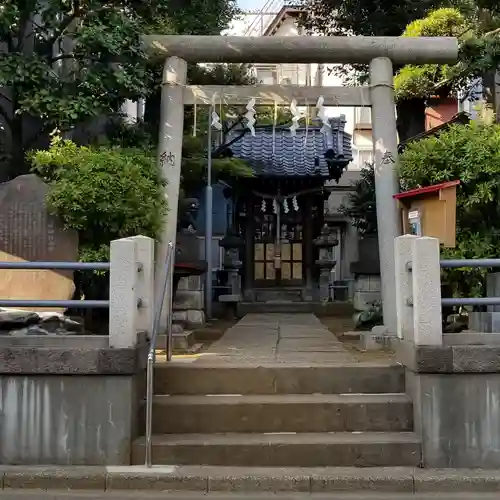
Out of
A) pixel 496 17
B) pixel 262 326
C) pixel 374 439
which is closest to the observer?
pixel 374 439

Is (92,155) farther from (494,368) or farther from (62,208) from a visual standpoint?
(494,368)

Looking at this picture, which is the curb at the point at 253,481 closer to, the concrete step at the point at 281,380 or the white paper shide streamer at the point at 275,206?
the concrete step at the point at 281,380

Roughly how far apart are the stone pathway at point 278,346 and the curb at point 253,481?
183 cm

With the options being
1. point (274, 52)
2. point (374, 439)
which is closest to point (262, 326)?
point (274, 52)

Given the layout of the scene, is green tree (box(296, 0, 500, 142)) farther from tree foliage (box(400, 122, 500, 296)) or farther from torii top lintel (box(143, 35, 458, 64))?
tree foliage (box(400, 122, 500, 296))

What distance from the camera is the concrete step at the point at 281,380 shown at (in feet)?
23.0

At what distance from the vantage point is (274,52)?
416 inches

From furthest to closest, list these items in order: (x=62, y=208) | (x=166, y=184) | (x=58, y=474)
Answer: (x=166, y=184)
(x=62, y=208)
(x=58, y=474)

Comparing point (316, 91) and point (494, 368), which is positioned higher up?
point (316, 91)

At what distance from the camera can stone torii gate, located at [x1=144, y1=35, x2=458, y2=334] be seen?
10336 mm

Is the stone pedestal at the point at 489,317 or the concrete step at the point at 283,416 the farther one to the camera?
the stone pedestal at the point at 489,317

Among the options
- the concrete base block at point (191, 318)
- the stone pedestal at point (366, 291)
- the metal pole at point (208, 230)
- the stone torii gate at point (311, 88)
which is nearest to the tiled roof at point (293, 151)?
the metal pole at point (208, 230)

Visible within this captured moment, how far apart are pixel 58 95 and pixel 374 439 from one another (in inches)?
264

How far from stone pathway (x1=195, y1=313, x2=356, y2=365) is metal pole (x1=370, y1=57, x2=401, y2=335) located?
47.7 inches
